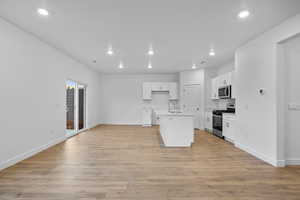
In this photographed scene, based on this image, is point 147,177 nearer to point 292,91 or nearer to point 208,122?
point 292,91

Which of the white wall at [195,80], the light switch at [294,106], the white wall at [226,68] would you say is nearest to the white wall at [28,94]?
the white wall at [195,80]

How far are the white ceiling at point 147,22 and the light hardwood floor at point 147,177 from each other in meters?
2.65

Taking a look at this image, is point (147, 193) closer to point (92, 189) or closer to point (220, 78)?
point (92, 189)

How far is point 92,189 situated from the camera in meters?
2.13

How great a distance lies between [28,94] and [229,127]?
520cm

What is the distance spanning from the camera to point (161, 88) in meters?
7.74

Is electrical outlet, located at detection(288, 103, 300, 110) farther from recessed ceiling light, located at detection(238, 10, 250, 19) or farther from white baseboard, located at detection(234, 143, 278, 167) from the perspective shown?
recessed ceiling light, located at detection(238, 10, 250, 19)

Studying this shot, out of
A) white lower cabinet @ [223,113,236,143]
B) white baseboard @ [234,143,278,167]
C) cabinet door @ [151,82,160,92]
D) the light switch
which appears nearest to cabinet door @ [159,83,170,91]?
cabinet door @ [151,82,160,92]

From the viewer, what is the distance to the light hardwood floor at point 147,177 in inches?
79.4

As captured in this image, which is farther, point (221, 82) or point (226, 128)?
point (221, 82)

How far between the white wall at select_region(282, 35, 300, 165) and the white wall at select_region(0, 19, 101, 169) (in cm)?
515

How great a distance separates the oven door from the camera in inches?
202

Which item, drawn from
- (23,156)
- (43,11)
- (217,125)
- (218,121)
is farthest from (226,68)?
(23,156)

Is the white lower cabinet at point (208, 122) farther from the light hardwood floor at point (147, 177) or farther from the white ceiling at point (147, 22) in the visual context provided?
the white ceiling at point (147, 22)
